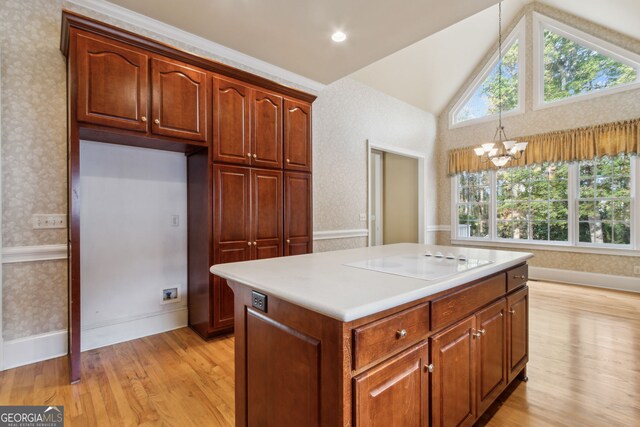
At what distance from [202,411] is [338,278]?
1.24 m

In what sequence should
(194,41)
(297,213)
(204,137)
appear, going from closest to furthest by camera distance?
(204,137) < (194,41) < (297,213)

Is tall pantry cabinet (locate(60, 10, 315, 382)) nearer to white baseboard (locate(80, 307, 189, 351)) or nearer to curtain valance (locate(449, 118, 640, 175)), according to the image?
white baseboard (locate(80, 307, 189, 351))

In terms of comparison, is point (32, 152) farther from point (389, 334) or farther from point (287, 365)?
point (389, 334)

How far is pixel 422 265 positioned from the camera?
157cm

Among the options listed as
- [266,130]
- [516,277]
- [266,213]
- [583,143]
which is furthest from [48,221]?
[583,143]

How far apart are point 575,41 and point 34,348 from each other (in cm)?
755

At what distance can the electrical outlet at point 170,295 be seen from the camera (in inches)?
114

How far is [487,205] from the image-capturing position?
5.74 m

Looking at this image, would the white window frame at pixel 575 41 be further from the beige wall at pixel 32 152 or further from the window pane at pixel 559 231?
the beige wall at pixel 32 152

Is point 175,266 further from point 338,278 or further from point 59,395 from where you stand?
point 338,278

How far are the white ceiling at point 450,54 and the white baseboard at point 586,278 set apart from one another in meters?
3.35

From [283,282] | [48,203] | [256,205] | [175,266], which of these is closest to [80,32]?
[48,203]

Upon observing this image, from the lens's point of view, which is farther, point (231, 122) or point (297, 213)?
point (297, 213)

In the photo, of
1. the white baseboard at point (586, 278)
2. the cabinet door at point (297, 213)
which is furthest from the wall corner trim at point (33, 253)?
the white baseboard at point (586, 278)
